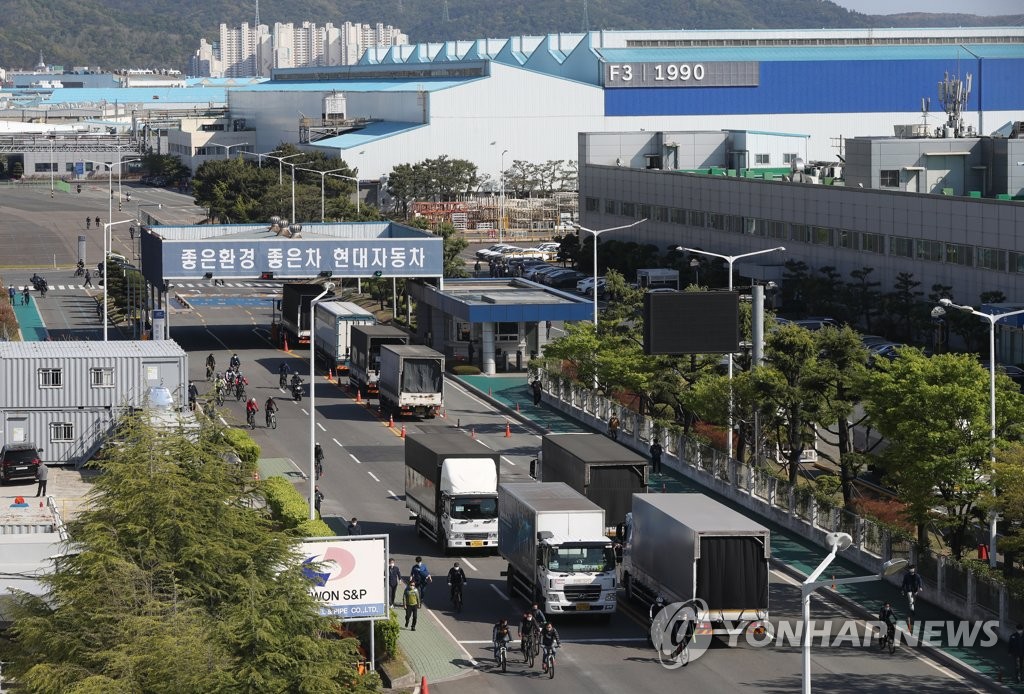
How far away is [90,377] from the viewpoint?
211 ft

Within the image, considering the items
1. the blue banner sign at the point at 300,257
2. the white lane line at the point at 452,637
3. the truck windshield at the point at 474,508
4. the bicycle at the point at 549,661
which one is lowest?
the white lane line at the point at 452,637

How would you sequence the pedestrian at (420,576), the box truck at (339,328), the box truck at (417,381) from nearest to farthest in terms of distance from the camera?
the pedestrian at (420,576)
the box truck at (417,381)
the box truck at (339,328)

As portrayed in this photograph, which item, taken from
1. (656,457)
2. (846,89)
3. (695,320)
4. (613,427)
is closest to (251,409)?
(613,427)

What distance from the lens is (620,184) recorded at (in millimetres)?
127875

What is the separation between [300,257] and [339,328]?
681 centimetres

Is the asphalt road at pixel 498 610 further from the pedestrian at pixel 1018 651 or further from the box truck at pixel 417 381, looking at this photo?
the pedestrian at pixel 1018 651

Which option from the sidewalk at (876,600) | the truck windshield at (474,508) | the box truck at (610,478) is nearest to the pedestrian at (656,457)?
the sidewalk at (876,600)

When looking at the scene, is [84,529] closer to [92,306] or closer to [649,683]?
[649,683]

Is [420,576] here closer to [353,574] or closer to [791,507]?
[353,574]

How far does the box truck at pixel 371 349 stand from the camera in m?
77.1

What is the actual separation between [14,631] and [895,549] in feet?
81.2

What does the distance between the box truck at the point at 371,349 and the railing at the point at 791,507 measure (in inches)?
288

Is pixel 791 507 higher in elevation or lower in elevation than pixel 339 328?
lower

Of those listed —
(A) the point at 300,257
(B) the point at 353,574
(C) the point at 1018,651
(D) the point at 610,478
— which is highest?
(A) the point at 300,257
